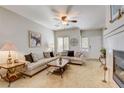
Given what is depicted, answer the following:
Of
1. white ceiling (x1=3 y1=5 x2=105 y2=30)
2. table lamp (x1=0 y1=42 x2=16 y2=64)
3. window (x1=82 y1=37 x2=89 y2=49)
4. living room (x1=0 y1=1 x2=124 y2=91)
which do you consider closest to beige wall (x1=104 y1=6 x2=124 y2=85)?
living room (x1=0 y1=1 x2=124 y2=91)

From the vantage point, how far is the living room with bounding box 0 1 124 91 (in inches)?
102

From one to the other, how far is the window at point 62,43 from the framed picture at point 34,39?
94.8 inches

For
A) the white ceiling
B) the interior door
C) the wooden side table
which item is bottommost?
the wooden side table

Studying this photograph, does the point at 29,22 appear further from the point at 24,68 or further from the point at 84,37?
the point at 84,37

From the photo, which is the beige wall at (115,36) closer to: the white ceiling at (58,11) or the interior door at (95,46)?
the white ceiling at (58,11)

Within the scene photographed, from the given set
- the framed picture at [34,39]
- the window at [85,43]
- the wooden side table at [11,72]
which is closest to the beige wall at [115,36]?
the wooden side table at [11,72]

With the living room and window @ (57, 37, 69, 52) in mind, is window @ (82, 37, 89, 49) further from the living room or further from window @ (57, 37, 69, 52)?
window @ (57, 37, 69, 52)

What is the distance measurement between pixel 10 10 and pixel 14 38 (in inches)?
40.9

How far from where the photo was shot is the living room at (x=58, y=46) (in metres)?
2.60

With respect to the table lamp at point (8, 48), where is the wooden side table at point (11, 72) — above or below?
below

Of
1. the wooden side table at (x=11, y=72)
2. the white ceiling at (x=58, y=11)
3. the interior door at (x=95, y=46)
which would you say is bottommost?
the wooden side table at (x=11, y=72)

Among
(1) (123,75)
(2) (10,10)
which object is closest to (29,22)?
(2) (10,10)

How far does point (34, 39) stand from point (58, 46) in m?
2.98
